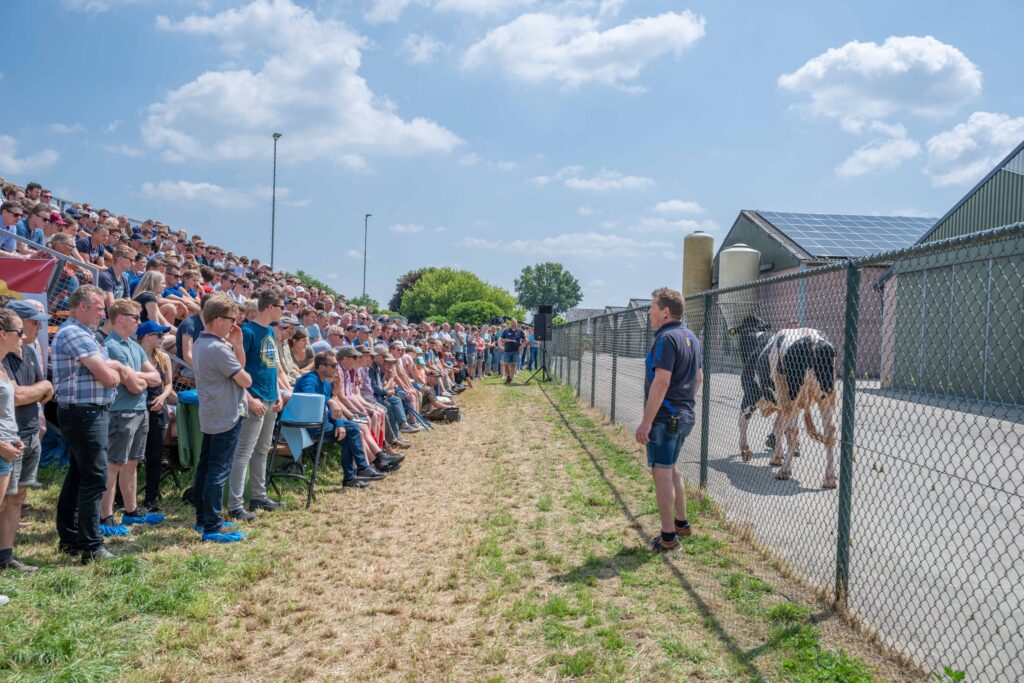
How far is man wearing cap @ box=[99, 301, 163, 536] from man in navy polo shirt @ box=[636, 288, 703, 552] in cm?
367

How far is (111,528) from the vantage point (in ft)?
16.6

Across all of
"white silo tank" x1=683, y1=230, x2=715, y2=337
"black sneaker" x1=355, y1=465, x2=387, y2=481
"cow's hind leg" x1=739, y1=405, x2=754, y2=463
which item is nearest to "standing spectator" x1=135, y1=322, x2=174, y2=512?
"black sneaker" x1=355, y1=465, x2=387, y2=481

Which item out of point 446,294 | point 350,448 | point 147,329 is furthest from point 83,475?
point 446,294

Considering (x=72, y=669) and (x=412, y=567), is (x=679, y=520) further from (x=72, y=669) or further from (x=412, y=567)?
(x=72, y=669)

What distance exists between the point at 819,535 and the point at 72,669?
465 cm

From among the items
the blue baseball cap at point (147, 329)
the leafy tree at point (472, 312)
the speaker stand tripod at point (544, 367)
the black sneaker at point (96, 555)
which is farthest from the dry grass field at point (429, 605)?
the leafy tree at point (472, 312)

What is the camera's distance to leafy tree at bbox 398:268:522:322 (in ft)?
269

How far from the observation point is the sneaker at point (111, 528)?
5027 mm

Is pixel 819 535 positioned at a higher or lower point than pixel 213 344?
lower

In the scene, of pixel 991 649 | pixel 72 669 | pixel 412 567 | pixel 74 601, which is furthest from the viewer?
pixel 412 567

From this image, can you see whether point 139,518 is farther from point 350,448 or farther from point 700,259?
point 700,259

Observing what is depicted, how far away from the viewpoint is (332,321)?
1059cm

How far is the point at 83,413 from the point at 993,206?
1937cm

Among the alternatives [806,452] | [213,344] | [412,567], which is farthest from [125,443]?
[806,452]
